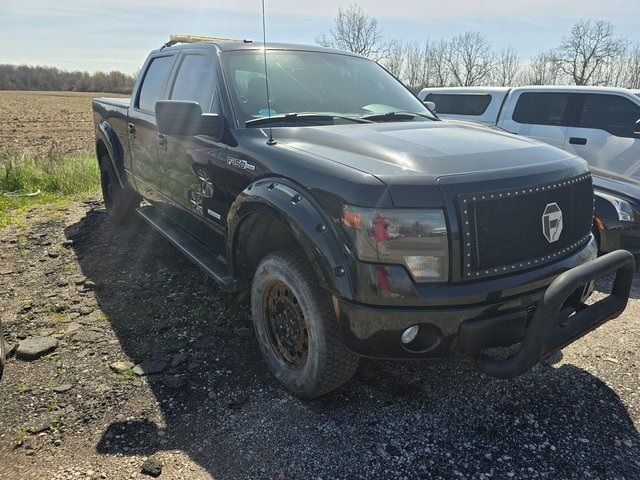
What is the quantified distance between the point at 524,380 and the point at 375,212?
1.63 m

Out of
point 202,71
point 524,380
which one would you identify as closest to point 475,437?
point 524,380

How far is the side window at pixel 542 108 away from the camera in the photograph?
7445mm

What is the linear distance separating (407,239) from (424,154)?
21.3 inches

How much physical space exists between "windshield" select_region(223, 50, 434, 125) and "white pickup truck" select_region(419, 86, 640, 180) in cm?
439

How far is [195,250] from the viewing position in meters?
3.76

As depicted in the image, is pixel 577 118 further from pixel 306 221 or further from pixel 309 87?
pixel 306 221

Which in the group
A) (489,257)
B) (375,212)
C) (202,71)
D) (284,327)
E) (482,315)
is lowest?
(284,327)

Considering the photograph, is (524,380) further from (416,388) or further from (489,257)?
(489,257)

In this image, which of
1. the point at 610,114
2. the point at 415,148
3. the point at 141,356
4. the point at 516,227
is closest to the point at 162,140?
the point at 141,356

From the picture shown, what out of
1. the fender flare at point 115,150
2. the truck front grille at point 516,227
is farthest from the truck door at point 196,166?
the truck front grille at point 516,227

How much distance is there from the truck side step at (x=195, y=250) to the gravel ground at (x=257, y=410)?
0.49m

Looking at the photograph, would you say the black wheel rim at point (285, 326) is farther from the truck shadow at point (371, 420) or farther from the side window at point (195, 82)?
the side window at point (195, 82)

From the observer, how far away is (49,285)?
14.5ft

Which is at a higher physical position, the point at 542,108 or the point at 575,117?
the point at 542,108
